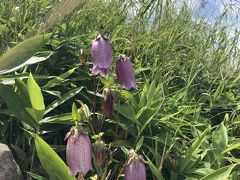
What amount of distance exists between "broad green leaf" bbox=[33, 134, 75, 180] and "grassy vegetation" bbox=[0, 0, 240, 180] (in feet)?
0.03

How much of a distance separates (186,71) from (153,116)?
1265 millimetres

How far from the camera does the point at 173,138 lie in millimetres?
2178

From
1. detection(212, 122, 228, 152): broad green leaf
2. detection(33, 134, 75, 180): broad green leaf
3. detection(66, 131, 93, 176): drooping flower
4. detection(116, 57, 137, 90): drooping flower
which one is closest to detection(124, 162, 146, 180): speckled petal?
detection(66, 131, 93, 176): drooping flower

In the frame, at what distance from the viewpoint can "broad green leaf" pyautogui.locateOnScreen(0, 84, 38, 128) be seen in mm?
2025

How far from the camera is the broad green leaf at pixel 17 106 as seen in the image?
2.03 metres

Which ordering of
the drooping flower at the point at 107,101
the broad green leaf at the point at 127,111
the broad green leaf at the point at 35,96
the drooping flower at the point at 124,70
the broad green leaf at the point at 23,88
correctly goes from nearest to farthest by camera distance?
1. the drooping flower at the point at 107,101
2. the drooping flower at the point at 124,70
3. the broad green leaf at the point at 35,96
4. the broad green leaf at the point at 23,88
5. the broad green leaf at the point at 127,111

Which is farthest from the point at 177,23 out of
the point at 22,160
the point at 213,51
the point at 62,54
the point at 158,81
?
the point at 22,160

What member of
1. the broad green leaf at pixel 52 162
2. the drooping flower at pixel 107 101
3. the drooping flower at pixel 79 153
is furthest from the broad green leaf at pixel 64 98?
the drooping flower at pixel 79 153

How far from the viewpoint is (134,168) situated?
1453mm

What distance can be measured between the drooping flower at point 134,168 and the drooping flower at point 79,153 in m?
0.12

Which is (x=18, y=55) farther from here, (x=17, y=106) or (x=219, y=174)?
(x=219, y=174)

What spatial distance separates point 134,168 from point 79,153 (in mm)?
181

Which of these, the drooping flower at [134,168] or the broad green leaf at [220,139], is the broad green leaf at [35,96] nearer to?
the drooping flower at [134,168]

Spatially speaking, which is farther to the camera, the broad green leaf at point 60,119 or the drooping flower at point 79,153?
the broad green leaf at point 60,119
